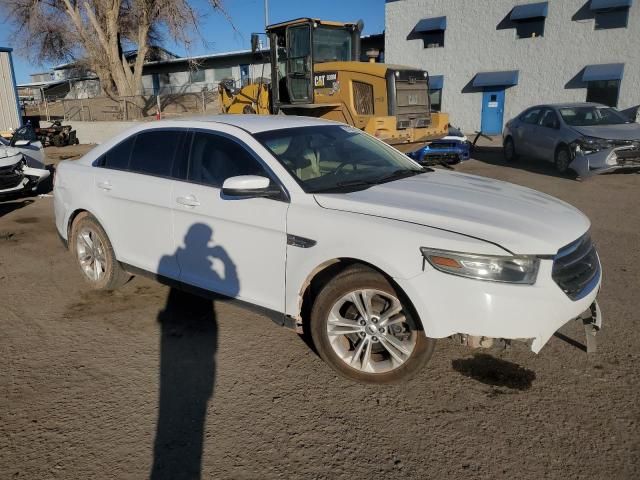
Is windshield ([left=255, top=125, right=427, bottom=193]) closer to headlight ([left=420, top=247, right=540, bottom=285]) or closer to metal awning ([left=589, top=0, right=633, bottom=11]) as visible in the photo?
headlight ([left=420, top=247, right=540, bottom=285])

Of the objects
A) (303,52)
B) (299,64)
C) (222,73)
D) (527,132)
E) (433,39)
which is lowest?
(527,132)

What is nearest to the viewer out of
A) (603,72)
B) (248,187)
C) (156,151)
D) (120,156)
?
(248,187)

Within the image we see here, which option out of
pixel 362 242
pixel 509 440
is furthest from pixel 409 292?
pixel 509 440

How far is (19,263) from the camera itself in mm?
5840

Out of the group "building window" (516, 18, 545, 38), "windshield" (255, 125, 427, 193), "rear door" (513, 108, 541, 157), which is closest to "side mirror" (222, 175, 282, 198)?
"windshield" (255, 125, 427, 193)

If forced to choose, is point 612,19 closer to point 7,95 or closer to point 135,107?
point 135,107

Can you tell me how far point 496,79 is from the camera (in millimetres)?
23391

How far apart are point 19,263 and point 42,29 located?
29.7m

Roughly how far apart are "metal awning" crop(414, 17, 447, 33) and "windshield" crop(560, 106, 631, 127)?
14192 millimetres

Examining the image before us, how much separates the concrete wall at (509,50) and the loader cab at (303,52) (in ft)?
46.6

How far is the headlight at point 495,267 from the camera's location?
2.77m

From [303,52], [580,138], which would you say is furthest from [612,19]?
[303,52]

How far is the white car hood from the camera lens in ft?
9.34

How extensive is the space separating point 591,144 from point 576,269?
8.93 m
